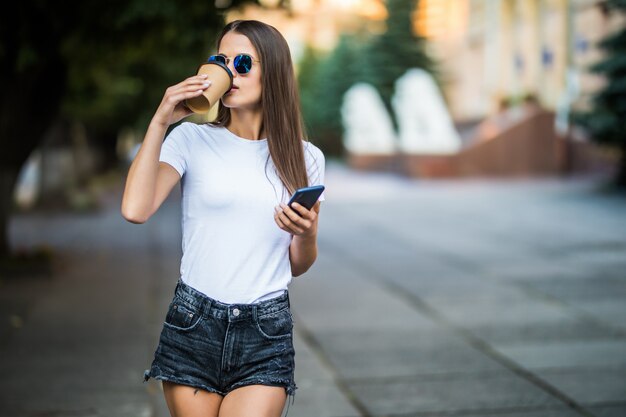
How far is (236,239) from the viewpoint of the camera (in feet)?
9.84

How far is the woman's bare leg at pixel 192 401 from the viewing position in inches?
118

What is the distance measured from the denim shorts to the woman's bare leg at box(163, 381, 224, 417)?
0.02 meters

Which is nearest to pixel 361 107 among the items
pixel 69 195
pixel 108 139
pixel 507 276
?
pixel 108 139

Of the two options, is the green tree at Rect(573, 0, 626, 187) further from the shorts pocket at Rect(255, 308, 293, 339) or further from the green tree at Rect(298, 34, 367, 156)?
the green tree at Rect(298, 34, 367, 156)

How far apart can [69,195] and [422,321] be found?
1390cm

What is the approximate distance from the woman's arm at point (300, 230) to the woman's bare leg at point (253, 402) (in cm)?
44

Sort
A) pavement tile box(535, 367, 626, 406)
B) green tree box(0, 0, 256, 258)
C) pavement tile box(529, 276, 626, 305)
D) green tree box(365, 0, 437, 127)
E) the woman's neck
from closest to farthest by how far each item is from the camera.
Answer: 1. the woman's neck
2. pavement tile box(535, 367, 626, 406)
3. pavement tile box(529, 276, 626, 305)
4. green tree box(0, 0, 256, 258)
5. green tree box(365, 0, 437, 127)

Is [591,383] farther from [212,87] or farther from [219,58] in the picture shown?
[212,87]

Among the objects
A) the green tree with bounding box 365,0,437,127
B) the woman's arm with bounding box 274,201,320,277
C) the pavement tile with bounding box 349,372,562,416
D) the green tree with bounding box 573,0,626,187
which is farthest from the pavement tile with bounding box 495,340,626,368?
the green tree with bounding box 365,0,437,127

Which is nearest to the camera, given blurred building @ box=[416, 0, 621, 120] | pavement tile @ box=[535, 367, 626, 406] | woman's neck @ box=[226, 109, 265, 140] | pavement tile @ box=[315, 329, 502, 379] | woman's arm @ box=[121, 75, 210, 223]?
woman's arm @ box=[121, 75, 210, 223]

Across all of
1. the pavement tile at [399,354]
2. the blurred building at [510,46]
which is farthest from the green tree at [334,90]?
the pavement tile at [399,354]

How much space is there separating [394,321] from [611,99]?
45.8 feet

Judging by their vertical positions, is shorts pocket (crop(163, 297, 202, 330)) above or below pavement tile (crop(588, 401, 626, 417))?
above

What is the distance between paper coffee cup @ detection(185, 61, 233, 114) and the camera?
268cm
